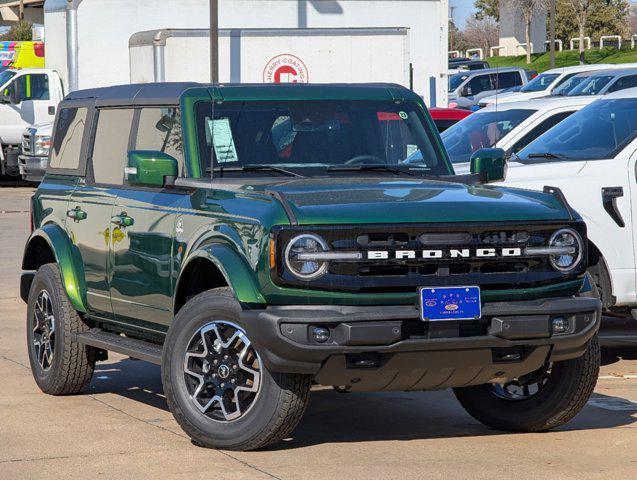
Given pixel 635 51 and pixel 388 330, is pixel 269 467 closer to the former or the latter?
pixel 388 330

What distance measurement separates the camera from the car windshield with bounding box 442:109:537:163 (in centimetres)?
1381

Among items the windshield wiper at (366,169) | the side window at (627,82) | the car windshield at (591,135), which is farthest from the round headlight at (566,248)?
the side window at (627,82)

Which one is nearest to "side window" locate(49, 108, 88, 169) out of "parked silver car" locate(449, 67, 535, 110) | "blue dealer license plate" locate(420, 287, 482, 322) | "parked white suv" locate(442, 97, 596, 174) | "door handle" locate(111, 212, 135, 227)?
"door handle" locate(111, 212, 135, 227)

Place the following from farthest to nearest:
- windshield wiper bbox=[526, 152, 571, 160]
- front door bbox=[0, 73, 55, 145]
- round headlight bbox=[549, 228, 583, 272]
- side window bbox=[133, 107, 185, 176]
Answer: front door bbox=[0, 73, 55, 145] → windshield wiper bbox=[526, 152, 571, 160] → side window bbox=[133, 107, 185, 176] → round headlight bbox=[549, 228, 583, 272]

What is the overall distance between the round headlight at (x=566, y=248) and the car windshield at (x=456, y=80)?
36.8 metres

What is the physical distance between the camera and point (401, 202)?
690 centimetres

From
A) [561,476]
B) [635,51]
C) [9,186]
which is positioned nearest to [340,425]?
[561,476]

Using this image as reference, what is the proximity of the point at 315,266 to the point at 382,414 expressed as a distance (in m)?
1.88

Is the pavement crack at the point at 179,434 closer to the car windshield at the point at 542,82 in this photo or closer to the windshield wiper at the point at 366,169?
the windshield wiper at the point at 366,169

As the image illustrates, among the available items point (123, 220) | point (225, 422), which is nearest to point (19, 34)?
point (123, 220)

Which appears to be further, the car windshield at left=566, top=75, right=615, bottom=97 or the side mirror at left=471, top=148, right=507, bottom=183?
the car windshield at left=566, top=75, right=615, bottom=97

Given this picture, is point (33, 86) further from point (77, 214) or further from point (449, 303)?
point (449, 303)

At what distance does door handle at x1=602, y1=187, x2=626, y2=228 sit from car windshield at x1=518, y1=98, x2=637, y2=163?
339mm

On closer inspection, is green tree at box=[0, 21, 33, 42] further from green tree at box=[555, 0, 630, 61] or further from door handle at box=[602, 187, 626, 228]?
door handle at box=[602, 187, 626, 228]
